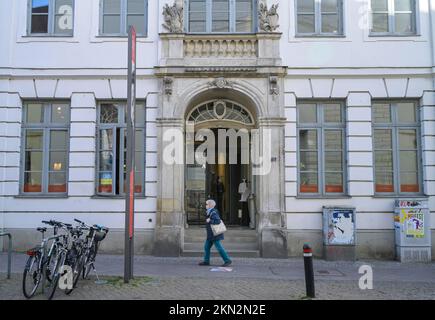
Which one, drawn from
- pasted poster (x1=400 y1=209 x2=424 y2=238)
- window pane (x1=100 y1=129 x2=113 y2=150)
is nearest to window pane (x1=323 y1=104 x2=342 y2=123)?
pasted poster (x1=400 y1=209 x2=424 y2=238)

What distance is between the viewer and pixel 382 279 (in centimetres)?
979

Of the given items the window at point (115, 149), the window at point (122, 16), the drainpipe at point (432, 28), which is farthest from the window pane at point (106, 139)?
the drainpipe at point (432, 28)

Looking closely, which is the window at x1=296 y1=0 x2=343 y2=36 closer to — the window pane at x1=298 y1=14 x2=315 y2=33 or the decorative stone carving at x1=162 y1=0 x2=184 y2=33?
the window pane at x1=298 y1=14 x2=315 y2=33

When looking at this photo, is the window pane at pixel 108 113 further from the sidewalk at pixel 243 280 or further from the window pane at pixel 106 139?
the sidewalk at pixel 243 280

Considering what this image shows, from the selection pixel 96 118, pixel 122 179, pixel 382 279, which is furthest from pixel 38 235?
pixel 382 279

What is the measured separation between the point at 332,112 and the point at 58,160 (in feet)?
26.3

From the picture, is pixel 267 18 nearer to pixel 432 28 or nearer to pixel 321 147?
pixel 321 147

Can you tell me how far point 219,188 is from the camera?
50.0 feet

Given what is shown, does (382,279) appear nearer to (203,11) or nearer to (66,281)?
(66,281)

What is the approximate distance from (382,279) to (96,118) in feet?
28.2

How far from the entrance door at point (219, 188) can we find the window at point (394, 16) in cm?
540

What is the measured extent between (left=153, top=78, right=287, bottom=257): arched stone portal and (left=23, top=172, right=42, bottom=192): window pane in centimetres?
351

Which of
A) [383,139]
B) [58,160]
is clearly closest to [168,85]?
[58,160]
